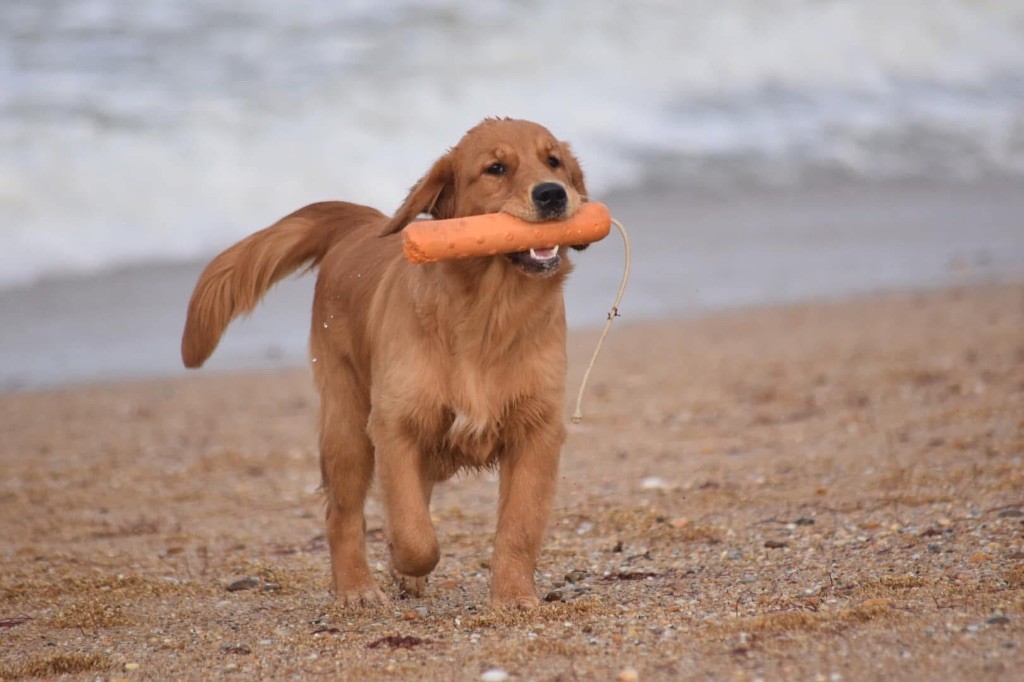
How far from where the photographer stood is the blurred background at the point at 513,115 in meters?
11.3

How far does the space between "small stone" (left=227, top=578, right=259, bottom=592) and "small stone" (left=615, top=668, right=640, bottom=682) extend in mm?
1902

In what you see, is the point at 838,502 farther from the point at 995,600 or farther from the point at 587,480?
the point at 995,600

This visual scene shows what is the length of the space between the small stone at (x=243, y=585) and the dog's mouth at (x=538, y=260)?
1.56 m

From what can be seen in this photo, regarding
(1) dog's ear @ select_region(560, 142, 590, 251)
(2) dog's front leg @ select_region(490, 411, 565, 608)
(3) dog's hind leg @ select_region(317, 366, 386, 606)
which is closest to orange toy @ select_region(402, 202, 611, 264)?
(1) dog's ear @ select_region(560, 142, 590, 251)

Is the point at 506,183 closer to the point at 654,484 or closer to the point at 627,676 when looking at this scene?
the point at 627,676

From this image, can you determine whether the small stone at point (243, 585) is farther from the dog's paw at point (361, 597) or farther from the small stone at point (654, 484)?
the small stone at point (654, 484)

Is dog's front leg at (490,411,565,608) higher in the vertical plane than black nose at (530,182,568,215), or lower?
lower

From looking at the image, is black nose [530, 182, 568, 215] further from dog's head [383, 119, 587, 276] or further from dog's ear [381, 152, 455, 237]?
dog's ear [381, 152, 455, 237]

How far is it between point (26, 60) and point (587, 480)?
11.6 metres

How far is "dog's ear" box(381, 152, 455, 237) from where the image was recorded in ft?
14.7

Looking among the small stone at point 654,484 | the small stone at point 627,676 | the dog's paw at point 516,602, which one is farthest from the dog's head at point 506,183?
the small stone at point 654,484

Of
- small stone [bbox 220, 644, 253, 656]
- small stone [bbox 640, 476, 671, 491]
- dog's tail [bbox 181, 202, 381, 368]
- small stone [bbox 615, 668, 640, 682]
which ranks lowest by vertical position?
small stone [bbox 640, 476, 671, 491]

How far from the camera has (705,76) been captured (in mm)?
17688

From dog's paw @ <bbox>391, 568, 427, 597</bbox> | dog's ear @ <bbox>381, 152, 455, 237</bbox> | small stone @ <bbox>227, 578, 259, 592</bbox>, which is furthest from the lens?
small stone @ <bbox>227, 578, 259, 592</bbox>
